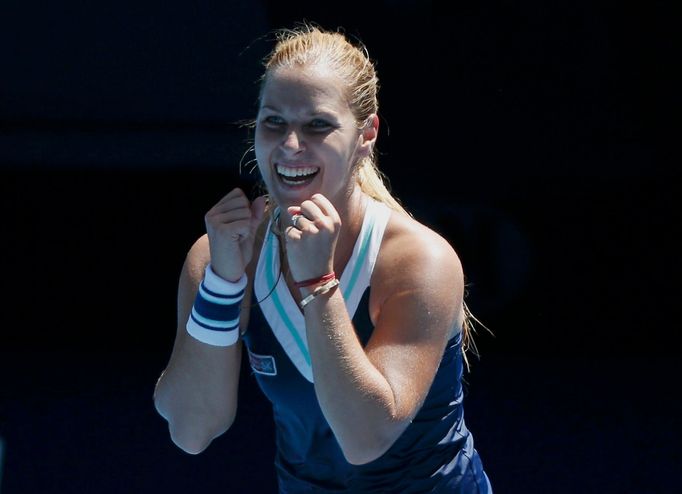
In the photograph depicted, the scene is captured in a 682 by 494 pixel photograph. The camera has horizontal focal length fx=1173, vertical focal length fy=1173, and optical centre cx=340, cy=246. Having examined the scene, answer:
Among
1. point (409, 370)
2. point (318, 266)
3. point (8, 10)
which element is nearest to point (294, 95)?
point (318, 266)

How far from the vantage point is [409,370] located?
1.61 metres

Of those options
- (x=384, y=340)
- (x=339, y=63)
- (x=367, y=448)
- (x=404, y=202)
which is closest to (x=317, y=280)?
(x=384, y=340)

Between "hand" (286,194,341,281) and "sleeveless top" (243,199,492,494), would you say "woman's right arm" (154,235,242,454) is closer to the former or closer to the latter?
"sleeveless top" (243,199,492,494)

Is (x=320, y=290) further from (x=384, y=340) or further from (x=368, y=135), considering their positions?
(x=368, y=135)

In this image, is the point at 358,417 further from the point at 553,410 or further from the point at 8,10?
the point at 8,10

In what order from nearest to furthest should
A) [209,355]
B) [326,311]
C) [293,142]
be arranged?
[326,311] → [293,142] → [209,355]

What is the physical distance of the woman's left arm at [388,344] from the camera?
1.55 metres

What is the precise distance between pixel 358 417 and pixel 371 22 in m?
3.05

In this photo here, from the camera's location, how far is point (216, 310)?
1722mm

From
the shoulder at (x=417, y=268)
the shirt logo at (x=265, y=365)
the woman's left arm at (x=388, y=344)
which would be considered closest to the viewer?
the woman's left arm at (x=388, y=344)

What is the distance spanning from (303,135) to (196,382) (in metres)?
0.42

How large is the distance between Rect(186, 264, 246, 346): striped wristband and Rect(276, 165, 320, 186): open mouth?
6.7 inches

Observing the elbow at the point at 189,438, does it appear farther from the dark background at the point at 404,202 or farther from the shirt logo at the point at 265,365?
the dark background at the point at 404,202

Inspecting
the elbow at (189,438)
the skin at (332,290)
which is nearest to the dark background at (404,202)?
the elbow at (189,438)
